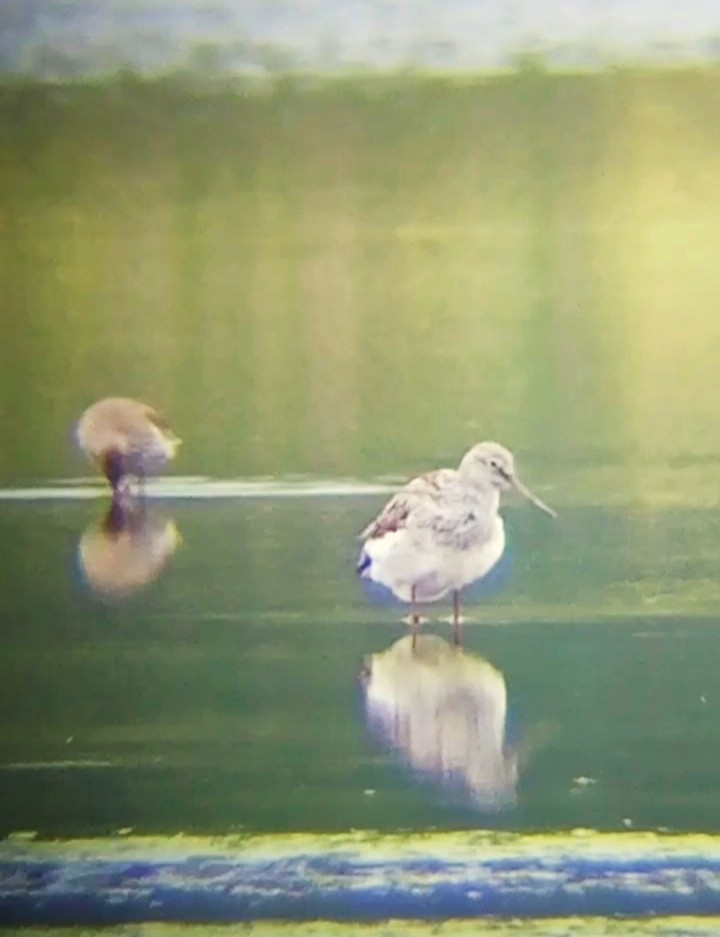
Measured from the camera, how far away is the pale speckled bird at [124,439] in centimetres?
159

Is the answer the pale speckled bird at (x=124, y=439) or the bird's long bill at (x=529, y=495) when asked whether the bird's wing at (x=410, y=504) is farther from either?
the pale speckled bird at (x=124, y=439)

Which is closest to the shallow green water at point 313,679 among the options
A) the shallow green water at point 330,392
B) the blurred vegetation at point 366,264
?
the shallow green water at point 330,392

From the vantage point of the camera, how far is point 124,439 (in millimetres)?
1587

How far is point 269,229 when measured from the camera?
161cm

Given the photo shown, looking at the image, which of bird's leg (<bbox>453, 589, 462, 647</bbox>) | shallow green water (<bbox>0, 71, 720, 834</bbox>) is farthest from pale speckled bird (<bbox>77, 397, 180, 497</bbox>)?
bird's leg (<bbox>453, 589, 462, 647</bbox>)

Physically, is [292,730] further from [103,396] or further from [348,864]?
[103,396]

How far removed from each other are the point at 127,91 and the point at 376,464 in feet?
1.86

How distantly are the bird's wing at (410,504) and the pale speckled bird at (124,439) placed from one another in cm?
27

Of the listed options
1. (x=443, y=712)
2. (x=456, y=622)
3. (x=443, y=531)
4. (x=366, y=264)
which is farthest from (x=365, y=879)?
(x=366, y=264)

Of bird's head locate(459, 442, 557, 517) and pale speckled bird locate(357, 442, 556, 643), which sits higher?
bird's head locate(459, 442, 557, 517)

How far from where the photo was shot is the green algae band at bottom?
1513 millimetres

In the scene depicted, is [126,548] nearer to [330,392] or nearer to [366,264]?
[330,392]

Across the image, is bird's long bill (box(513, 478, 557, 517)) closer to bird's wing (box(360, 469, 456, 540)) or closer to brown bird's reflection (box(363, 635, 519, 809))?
bird's wing (box(360, 469, 456, 540))

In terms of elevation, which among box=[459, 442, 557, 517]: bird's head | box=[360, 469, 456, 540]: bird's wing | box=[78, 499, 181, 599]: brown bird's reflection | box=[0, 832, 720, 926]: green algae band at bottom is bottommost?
box=[0, 832, 720, 926]: green algae band at bottom
